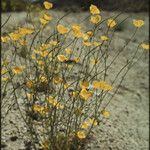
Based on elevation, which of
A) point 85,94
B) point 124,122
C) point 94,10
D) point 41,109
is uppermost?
point 94,10

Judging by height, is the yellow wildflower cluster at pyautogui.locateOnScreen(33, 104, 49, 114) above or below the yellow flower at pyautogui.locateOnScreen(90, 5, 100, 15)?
below

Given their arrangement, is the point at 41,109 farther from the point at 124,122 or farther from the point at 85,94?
the point at 124,122

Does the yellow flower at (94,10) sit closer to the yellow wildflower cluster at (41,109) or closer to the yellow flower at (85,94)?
the yellow flower at (85,94)

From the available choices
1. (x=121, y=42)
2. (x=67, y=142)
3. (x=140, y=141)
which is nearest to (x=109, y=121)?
(x=140, y=141)

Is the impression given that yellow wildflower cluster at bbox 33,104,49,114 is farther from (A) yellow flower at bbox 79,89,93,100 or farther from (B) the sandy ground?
(B) the sandy ground

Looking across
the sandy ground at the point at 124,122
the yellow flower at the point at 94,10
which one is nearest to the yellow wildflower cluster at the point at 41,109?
the sandy ground at the point at 124,122

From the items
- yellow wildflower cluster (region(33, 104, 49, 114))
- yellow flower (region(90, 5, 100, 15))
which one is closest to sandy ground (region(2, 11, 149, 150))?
yellow wildflower cluster (region(33, 104, 49, 114))

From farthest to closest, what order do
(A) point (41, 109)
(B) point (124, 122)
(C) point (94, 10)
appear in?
1. (B) point (124, 122)
2. (A) point (41, 109)
3. (C) point (94, 10)

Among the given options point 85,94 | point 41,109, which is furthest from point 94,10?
point 41,109

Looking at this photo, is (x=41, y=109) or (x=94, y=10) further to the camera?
(x=41, y=109)

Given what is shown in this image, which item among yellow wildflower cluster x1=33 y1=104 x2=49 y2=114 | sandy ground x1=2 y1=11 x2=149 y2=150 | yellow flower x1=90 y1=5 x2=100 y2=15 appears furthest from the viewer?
sandy ground x1=2 y1=11 x2=149 y2=150

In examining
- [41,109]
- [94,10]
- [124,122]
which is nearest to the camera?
[94,10]
